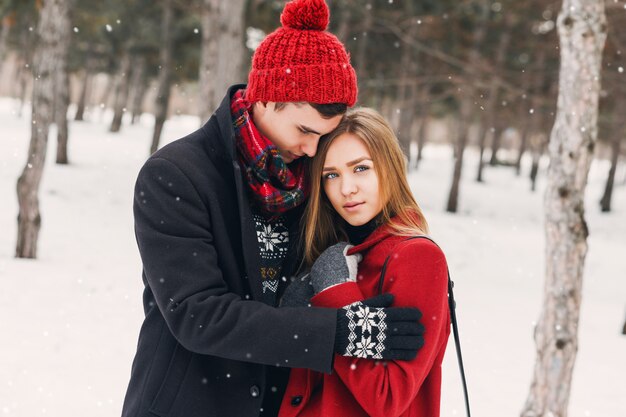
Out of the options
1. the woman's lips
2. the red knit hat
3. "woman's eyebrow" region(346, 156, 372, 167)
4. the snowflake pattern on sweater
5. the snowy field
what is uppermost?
the red knit hat

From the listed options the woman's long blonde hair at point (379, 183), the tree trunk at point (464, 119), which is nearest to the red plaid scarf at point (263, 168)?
the woman's long blonde hair at point (379, 183)

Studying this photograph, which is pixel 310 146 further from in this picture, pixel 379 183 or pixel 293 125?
pixel 379 183

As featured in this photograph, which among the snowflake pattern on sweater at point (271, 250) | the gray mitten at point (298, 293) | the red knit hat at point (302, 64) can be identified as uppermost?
the red knit hat at point (302, 64)

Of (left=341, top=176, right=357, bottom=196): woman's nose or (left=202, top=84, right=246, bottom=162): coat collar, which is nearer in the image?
(left=202, top=84, right=246, bottom=162): coat collar

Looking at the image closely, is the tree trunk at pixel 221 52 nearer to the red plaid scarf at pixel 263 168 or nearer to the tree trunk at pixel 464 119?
the red plaid scarf at pixel 263 168

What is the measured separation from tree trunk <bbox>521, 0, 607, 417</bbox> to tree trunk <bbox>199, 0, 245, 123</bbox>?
567 centimetres

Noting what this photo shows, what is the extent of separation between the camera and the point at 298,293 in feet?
7.07

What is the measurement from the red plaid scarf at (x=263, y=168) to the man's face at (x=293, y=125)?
5 centimetres

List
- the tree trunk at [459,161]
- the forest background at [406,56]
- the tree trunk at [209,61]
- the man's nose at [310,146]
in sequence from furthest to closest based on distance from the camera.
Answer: the tree trunk at [459,161] → the forest background at [406,56] → the tree trunk at [209,61] → the man's nose at [310,146]

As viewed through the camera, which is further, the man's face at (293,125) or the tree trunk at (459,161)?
the tree trunk at (459,161)

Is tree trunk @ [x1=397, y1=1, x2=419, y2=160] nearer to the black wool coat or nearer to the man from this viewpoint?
the man

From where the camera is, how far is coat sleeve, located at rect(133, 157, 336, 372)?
1.82m

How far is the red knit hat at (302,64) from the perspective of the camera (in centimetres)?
206

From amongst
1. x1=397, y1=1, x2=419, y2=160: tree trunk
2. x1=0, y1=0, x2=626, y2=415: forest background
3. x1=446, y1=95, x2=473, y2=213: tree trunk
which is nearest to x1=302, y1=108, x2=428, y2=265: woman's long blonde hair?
x1=0, y1=0, x2=626, y2=415: forest background
